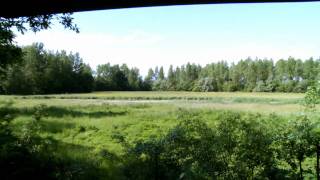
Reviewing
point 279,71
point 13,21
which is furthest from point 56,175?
point 279,71

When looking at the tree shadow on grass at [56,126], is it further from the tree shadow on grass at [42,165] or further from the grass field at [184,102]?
the tree shadow on grass at [42,165]

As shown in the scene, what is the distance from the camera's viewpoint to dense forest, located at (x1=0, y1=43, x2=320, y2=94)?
93.2 m

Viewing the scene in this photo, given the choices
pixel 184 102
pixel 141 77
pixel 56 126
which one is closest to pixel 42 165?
pixel 56 126

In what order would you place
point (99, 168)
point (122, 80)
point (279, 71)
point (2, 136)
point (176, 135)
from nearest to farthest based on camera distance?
point (176, 135)
point (2, 136)
point (99, 168)
point (122, 80)
point (279, 71)

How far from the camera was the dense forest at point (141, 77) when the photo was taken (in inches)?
3669

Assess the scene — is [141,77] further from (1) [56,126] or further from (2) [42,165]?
(2) [42,165]

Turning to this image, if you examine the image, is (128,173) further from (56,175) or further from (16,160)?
(16,160)

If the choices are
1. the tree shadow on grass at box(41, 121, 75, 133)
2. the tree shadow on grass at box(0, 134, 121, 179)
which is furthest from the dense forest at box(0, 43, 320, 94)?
the tree shadow on grass at box(0, 134, 121, 179)

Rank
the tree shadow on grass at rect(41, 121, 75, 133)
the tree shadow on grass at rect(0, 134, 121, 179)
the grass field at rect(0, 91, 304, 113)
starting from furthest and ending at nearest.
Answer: the grass field at rect(0, 91, 304, 113), the tree shadow on grass at rect(41, 121, 75, 133), the tree shadow on grass at rect(0, 134, 121, 179)

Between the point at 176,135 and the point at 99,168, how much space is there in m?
5.25

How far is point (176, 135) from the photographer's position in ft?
31.5

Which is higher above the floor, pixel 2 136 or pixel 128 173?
pixel 2 136

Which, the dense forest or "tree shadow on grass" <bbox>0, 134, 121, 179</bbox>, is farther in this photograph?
the dense forest

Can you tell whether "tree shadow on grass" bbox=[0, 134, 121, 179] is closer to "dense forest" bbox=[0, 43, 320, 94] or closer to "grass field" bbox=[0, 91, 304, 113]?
"grass field" bbox=[0, 91, 304, 113]
